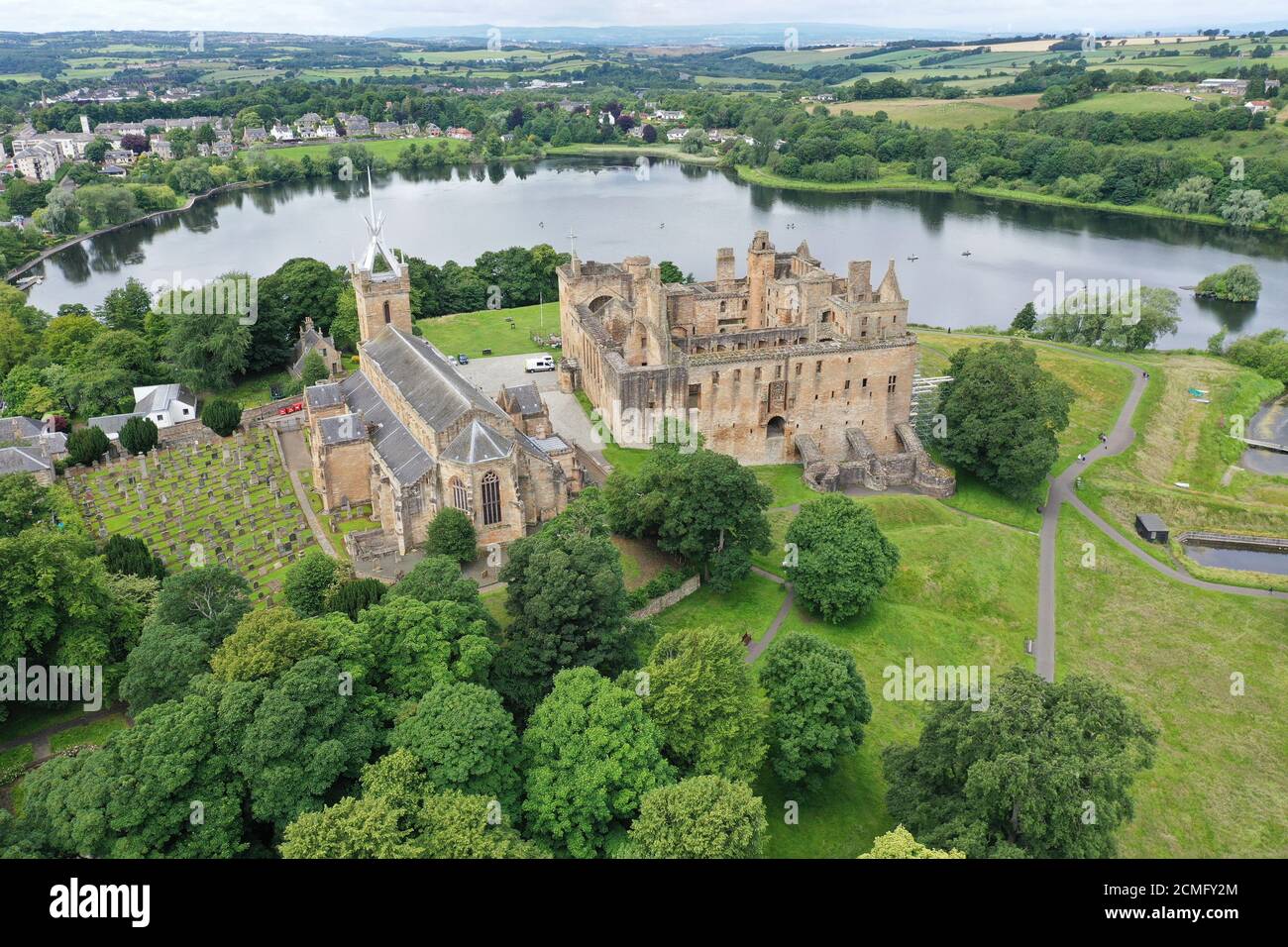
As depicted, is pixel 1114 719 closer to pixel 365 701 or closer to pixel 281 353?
pixel 365 701

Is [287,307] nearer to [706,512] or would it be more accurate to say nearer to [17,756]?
[706,512]

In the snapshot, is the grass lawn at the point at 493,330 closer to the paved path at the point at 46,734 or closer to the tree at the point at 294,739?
the paved path at the point at 46,734

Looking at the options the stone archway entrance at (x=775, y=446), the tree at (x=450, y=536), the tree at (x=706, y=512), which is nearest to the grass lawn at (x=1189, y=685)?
the tree at (x=706, y=512)

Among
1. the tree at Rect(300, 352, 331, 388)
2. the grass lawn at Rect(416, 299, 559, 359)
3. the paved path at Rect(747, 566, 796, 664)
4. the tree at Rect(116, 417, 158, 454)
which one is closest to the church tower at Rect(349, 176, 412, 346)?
the tree at Rect(300, 352, 331, 388)

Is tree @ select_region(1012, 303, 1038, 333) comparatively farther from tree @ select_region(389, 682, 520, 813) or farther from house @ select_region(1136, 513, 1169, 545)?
tree @ select_region(389, 682, 520, 813)

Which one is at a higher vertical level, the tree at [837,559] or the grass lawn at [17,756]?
the tree at [837,559]

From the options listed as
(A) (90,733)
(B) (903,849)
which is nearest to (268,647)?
(A) (90,733)
